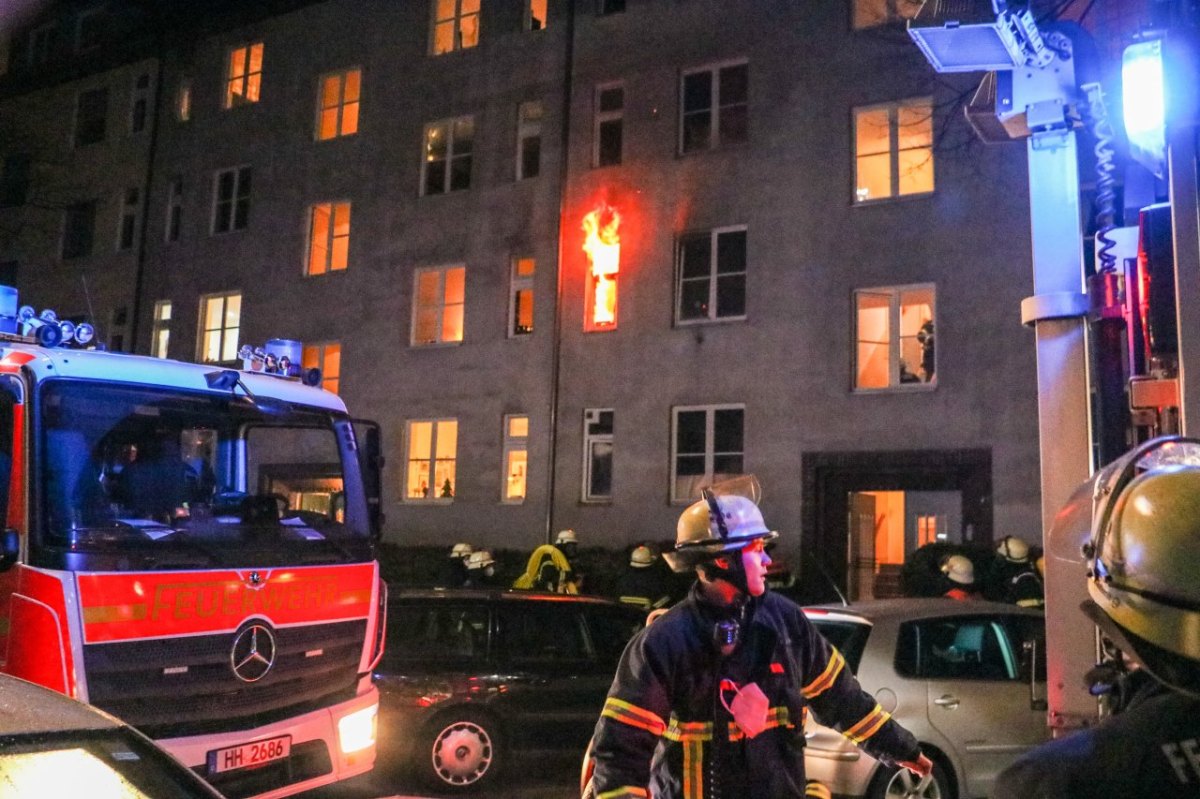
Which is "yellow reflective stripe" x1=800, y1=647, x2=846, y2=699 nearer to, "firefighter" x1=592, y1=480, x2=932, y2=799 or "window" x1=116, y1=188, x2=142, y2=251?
"firefighter" x1=592, y1=480, x2=932, y2=799

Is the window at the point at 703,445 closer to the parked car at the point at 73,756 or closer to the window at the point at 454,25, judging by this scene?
the window at the point at 454,25

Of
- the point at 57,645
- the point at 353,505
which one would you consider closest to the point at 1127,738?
the point at 57,645

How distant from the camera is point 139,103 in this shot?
87.8ft

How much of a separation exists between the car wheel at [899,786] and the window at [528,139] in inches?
581

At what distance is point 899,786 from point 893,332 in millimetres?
10474

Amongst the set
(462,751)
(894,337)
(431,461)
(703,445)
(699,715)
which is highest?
(894,337)

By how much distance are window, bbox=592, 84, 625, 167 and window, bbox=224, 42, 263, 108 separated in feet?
28.5

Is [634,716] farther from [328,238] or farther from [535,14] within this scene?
[328,238]

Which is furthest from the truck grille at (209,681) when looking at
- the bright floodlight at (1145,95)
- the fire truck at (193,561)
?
the bright floodlight at (1145,95)

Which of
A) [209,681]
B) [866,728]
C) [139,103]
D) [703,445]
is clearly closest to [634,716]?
[866,728]

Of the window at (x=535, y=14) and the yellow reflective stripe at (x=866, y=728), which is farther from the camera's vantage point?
the window at (x=535, y=14)

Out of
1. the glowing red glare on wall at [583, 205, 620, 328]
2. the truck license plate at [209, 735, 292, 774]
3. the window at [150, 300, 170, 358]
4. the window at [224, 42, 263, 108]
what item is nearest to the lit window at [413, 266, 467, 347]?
the glowing red glare on wall at [583, 205, 620, 328]

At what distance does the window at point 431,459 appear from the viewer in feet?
66.6

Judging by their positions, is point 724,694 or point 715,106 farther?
point 715,106
